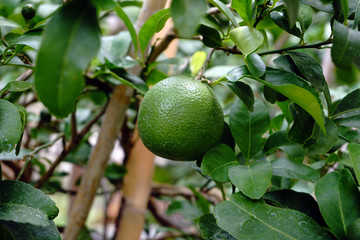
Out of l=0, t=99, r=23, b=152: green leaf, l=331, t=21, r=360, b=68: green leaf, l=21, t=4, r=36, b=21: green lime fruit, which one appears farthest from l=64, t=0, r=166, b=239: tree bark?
l=331, t=21, r=360, b=68: green leaf

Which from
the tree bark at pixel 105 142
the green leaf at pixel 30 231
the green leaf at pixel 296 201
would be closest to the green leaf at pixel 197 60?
the tree bark at pixel 105 142

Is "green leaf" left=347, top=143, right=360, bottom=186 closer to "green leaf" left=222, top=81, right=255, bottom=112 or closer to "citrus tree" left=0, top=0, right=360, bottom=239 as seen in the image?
"citrus tree" left=0, top=0, right=360, bottom=239

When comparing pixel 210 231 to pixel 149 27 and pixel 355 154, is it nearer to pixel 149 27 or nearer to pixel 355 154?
pixel 355 154

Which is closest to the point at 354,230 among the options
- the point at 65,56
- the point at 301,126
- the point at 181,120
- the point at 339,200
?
the point at 339,200

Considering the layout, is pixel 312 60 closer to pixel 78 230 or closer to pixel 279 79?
pixel 279 79

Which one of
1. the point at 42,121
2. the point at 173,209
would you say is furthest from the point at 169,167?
the point at 42,121

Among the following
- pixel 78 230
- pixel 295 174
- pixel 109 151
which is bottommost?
pixel 78 230
